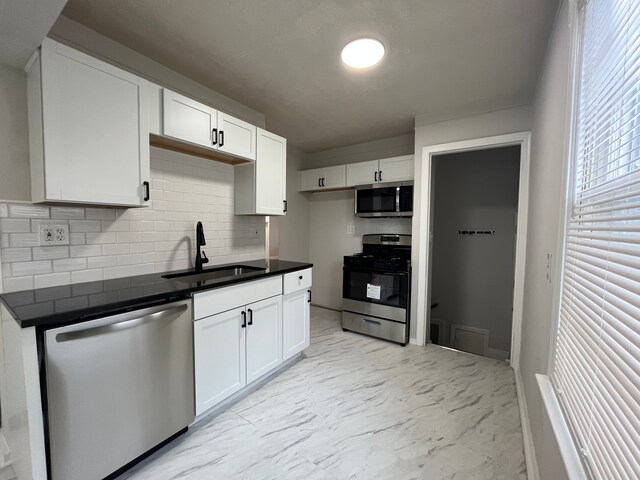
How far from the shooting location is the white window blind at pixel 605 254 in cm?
59

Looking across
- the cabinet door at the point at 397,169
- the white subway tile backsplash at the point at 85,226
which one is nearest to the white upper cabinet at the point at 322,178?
the cabinet door at the point at 397,169

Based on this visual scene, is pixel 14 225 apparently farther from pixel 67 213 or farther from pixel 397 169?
pixel 397 169

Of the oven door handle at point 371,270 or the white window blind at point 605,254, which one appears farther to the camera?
the oven door handle at point 371,270

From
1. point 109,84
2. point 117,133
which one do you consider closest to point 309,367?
point 117,133

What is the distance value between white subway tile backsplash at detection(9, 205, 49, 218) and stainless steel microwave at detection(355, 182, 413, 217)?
294 centimetres

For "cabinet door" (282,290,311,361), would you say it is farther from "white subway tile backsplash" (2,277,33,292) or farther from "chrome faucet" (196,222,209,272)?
"white subway tile backsplash" (2,277,33,292)

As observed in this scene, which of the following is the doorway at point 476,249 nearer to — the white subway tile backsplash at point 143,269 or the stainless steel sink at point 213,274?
the stainless steel sink at point 213,274

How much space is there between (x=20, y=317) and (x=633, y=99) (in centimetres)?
204

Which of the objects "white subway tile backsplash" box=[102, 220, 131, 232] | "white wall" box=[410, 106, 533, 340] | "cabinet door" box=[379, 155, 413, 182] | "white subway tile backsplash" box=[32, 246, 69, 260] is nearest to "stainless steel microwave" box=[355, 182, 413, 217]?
"cabinet door" box=[379, 155, 413, 182]

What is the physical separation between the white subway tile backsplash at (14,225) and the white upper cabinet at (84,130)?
138 mm

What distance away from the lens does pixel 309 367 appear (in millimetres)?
2539

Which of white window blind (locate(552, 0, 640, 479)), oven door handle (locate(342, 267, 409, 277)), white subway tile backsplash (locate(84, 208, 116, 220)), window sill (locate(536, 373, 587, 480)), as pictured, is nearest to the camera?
white window blind (locate(552, 0, 640, 479))

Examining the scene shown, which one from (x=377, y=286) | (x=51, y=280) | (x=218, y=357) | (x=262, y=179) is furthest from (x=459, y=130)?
(x=51, y=280)

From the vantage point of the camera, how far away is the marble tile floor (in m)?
1.48
